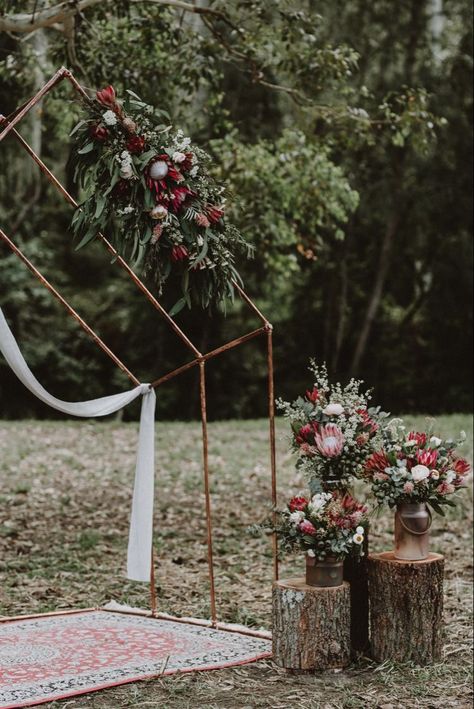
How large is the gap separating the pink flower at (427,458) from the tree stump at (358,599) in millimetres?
483

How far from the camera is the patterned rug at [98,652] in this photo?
→ 3930 mm

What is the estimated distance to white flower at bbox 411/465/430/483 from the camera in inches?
167

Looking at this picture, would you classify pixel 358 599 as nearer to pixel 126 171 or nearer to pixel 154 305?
pixel 154 305

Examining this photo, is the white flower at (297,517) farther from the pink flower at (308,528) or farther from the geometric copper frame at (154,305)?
the geometric copper frame at (154,305)

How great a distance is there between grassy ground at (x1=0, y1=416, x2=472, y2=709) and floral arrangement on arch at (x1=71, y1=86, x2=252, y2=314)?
113 cm

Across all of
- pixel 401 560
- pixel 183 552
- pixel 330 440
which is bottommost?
pixel 183 552

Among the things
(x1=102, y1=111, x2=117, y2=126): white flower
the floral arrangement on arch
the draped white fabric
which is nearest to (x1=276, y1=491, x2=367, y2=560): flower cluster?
the draped white fabric

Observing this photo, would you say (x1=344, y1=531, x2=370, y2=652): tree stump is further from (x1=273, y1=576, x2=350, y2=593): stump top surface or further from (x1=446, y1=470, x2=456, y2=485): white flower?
(x1=446, y1=470, x2=456, y2=485): white flower

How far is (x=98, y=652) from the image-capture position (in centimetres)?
442

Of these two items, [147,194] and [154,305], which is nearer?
[147,194]

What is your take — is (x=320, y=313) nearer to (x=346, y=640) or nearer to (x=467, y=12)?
(x=467, y=12)

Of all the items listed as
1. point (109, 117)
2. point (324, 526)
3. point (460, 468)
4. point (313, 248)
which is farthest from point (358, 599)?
point (313, 248)

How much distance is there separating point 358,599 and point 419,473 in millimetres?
729

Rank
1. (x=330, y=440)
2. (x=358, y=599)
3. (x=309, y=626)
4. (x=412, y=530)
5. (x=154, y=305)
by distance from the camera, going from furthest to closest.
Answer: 1. (x=154, y=305)
2. (x=358, y=599)
3. (x=412, y=530)
4. (x=330, y=440)
5. (x=309, y=626)
